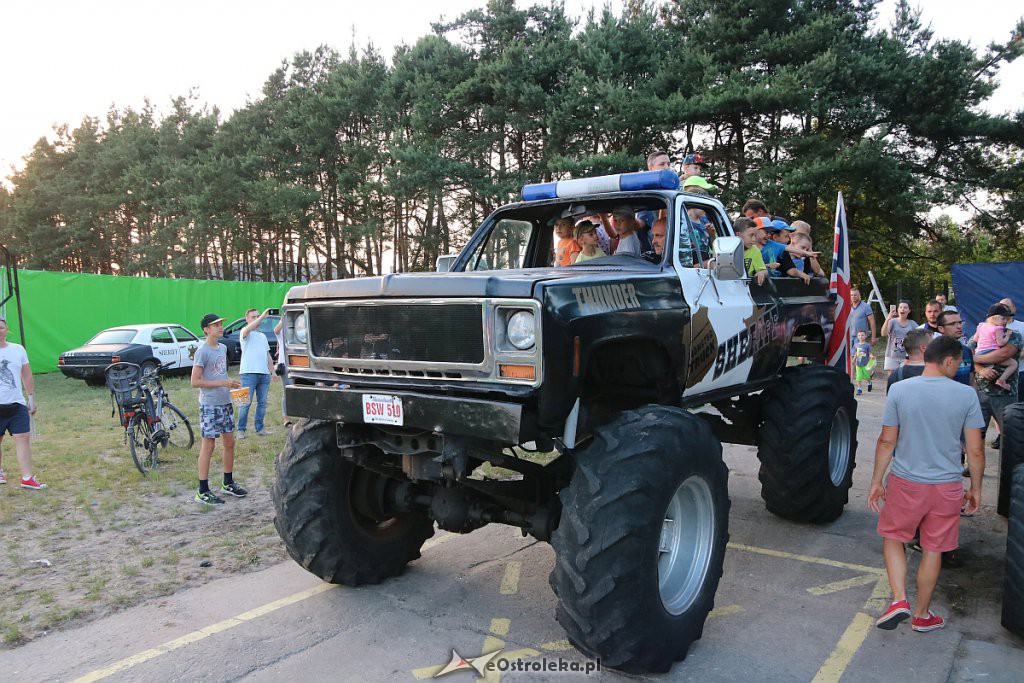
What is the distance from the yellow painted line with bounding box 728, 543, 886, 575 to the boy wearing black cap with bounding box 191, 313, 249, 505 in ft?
15.4

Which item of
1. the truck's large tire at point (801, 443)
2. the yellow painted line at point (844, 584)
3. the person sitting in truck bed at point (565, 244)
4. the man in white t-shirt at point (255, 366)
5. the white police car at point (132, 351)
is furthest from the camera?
the white police car at point (132, 351)

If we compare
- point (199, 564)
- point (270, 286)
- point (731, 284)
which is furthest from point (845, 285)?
point (270, 286)

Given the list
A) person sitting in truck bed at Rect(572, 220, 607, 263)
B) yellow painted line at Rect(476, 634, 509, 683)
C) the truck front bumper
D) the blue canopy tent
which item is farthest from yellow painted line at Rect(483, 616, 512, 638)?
the blue canopy tent

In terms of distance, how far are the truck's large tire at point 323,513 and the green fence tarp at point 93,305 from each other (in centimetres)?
1486

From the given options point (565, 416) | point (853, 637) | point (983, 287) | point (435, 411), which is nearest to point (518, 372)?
point (565, 416)

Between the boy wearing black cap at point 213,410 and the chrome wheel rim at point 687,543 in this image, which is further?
the boy wearing black cap at point 213,410

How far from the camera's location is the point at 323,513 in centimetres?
458

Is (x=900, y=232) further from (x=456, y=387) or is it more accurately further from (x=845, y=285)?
(x=456, y=387)

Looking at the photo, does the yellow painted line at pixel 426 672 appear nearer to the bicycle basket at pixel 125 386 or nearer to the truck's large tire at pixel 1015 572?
the truck's large tire at pixel 1015 572

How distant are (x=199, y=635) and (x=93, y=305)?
19926mm

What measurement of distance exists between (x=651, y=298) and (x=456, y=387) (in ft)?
4.19

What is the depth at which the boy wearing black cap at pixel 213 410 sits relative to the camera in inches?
280

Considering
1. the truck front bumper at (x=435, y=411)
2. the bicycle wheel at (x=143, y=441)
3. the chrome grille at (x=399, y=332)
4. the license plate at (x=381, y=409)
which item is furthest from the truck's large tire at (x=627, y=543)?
the bicycle wheel at (x=143, y=441)

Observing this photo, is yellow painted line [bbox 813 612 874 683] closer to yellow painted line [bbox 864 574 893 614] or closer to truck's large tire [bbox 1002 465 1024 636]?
yellow painted line [bbox 864 574 893 614]
